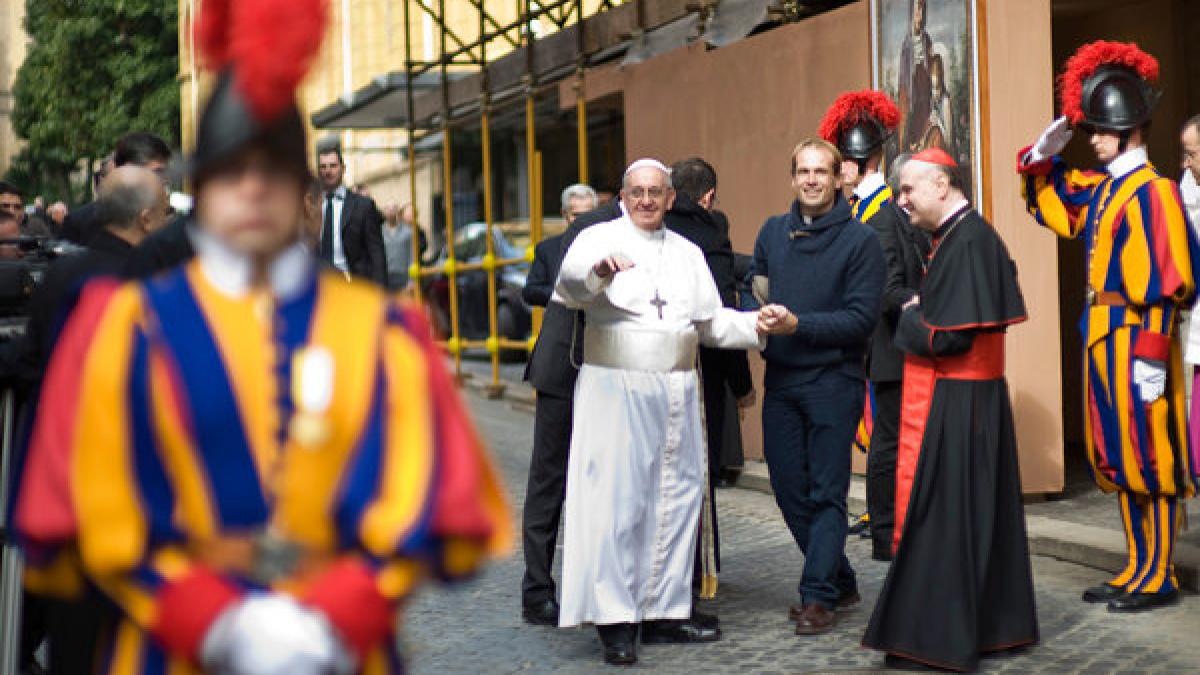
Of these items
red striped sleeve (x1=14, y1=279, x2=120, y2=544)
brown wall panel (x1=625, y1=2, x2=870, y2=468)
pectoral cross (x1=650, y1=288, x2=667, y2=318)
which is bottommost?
red striped sleeve (x1=14, y1=279, x2=120, y2=544)

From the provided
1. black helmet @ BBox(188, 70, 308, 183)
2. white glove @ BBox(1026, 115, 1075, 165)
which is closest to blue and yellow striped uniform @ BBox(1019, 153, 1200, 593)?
white glove @ BBox(1026, 115, 1075, 165)

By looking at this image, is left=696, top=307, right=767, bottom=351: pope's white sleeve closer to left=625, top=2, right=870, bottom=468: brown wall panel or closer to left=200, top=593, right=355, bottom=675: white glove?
left=625, top=2, right=870, bottom=468: brown wall panel

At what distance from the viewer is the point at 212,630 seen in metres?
2.88

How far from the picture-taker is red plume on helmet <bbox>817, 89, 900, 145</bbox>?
9.81 metres

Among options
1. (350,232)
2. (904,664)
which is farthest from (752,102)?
(904,664)

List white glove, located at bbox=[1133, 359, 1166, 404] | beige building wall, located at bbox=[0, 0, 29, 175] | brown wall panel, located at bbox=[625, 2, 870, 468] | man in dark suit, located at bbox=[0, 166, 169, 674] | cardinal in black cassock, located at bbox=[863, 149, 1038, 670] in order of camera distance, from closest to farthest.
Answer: man in dark suit, located at bbox=[0, 166, 169, 674]
cardinal in black cassock, located at bbox=[863, 149, 1038, 670]
white glove, located at bbox=[1133, 359, 1166, 404]
brown wall panel, located at bbox=[625, 2, 870, 468]
beige building wall, located at bbox=[0, 0, 29, 175]

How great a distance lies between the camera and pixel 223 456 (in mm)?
2996

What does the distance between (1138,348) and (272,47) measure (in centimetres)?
542

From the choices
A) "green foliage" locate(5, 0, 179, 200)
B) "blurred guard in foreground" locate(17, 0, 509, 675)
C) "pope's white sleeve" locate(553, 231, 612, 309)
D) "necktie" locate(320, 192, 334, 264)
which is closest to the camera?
"blurred guard in foreground" locate(17, 0, 509, 675)

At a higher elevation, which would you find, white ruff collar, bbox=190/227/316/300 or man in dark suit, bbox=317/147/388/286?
man in dark suit, bbox=317/147/388/286

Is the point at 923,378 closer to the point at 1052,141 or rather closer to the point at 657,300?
the point at 657,300

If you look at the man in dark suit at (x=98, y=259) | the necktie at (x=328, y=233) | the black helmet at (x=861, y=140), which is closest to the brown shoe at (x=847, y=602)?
the black helmet at (x=861, y=140)

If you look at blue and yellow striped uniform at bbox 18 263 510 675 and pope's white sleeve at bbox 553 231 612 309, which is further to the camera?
pope's white sleeve at bbox 553 231 612 309

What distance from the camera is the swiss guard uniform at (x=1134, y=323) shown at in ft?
25.0
